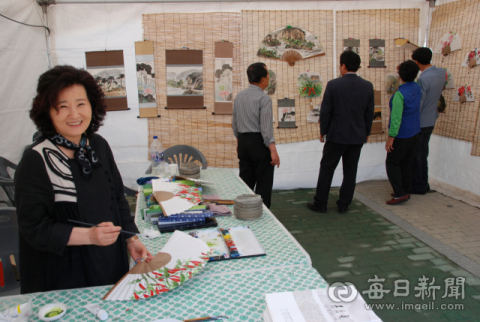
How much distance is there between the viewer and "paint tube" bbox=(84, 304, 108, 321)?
44.6 inches

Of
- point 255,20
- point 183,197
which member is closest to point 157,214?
point 183,197

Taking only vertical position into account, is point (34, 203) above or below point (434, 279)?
above

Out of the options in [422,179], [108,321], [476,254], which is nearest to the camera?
[108,321]

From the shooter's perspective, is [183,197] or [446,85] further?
[446,85]

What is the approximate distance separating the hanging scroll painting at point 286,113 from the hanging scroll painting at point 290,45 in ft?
1.73

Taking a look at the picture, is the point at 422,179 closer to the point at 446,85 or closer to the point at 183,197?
the point at 446,85

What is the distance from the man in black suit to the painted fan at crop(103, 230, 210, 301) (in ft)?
8.80

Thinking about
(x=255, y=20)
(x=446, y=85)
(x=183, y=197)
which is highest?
(x=255, y=20)

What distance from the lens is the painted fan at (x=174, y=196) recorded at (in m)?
1.88

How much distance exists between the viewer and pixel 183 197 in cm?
203

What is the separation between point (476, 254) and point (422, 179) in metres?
1.83

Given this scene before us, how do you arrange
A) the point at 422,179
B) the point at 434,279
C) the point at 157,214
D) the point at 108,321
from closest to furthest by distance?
1. the point at 108,321
2. the point at 157,214
3. the point at 434,279
4. the point at 422,179

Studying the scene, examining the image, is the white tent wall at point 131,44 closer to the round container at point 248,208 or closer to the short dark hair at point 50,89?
the round container at point 248,208

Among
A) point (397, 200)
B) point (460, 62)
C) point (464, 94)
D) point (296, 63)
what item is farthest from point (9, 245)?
point (460, 62)
